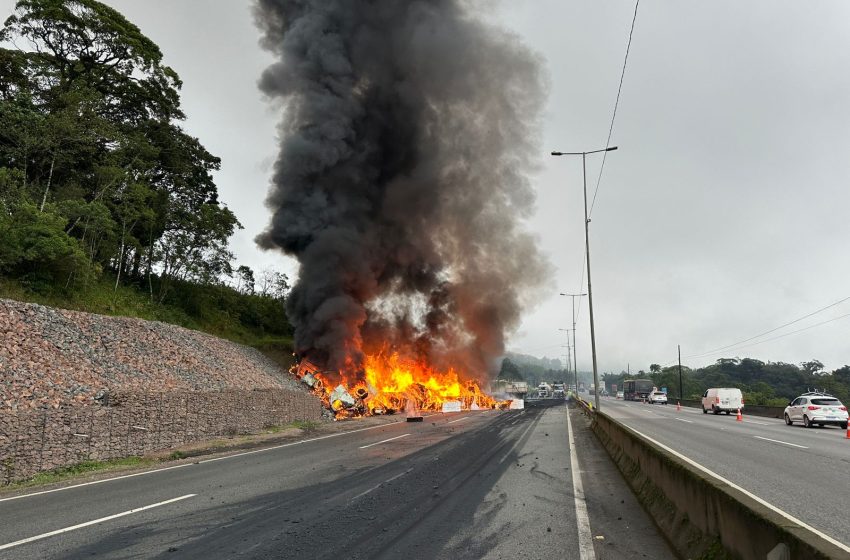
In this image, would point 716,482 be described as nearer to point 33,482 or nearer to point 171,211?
point 33,482

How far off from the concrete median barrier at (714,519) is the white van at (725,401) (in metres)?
28.2

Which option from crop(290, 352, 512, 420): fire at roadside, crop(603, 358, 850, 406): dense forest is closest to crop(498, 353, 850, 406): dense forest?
crop(603, 358, 850, 406): dense forest

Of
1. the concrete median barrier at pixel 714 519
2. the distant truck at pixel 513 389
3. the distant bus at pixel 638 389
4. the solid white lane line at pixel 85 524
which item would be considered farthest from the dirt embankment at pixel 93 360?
the distant bus at pixel 638 389

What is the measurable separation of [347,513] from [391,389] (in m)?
30.4

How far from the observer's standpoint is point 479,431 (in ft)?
63.2

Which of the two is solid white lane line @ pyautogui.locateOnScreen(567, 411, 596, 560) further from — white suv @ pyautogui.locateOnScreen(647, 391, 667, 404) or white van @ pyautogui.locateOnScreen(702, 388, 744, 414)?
white suv @ pyautogui.locateOnScreen(647, 391, 667, 404)

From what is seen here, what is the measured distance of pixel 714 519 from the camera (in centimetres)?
423

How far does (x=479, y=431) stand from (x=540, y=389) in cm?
7869

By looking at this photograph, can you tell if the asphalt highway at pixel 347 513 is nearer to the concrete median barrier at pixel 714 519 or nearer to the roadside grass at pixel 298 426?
the concrete median barrier at pixel 714 519

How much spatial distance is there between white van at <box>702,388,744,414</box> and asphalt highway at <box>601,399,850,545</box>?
1623cm

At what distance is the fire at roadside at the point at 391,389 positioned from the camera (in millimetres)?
30688

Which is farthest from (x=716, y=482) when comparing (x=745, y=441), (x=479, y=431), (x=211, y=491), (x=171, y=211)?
(x=171, y=211)

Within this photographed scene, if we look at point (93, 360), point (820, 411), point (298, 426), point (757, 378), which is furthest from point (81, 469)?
point (757, 378)

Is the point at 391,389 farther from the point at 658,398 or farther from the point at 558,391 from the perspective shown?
the point at 558,391
